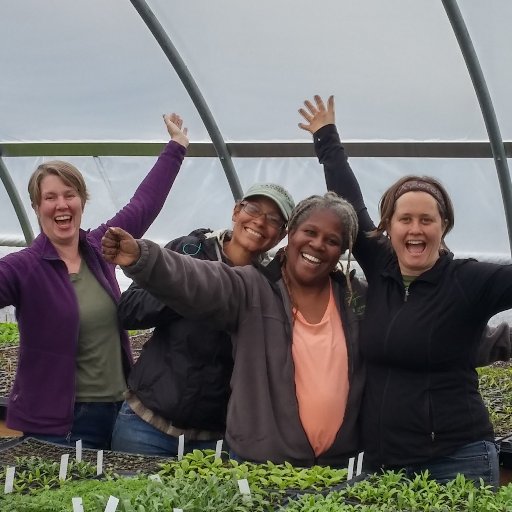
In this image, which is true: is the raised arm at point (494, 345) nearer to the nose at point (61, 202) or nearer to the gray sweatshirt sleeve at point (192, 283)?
the gray sweatshirt sleeve at point (192, 283)

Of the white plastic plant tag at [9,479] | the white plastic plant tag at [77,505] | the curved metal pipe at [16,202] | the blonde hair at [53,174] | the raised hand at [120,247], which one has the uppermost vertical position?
the curved metal pipe at [16,202]

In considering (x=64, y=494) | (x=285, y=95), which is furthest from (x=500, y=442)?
(x=285, y=95)

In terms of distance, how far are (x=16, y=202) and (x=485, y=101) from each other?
585 centimetres

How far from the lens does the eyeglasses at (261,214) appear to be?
344cm

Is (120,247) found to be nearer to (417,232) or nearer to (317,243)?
(317,243)

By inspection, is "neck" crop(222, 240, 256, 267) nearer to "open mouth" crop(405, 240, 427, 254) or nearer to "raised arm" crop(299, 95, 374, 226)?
"raised arm" crop(299, 95, 374, 226)

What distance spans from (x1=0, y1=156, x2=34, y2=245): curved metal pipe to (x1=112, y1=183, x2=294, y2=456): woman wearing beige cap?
261 inches

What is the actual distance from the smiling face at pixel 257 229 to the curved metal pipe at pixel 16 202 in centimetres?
682

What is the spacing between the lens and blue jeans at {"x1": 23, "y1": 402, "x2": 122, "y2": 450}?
3.65m

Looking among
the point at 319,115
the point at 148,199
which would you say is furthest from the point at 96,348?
the point at 319,115

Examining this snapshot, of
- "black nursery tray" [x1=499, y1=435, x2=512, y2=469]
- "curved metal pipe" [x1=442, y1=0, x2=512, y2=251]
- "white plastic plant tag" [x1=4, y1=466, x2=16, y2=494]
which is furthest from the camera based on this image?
"curved metal pipe" [x1=442, y1=0, x2=512, y2=251]

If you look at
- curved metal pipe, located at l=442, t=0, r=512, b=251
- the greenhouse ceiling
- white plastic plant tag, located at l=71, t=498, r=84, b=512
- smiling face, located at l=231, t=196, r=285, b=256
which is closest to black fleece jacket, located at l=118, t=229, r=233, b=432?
smiling face, located at l=231, t=196, r=285, b=256

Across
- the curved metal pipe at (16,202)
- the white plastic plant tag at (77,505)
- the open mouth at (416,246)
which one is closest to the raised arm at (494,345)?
the open mouth at (416,246)

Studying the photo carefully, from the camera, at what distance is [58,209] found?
368 cm
